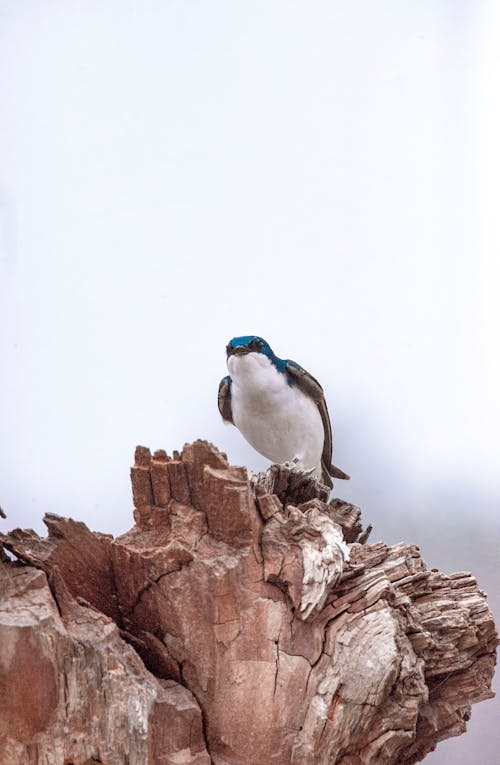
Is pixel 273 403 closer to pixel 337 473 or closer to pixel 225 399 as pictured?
pixel 225 399

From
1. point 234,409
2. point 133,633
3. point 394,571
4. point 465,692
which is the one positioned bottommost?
point 133,633

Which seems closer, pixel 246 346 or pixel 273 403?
pixel 246 346

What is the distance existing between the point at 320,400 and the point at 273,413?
21 centimetres

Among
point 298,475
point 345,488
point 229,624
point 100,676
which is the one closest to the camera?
point 100,676

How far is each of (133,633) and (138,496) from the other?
0.79ft

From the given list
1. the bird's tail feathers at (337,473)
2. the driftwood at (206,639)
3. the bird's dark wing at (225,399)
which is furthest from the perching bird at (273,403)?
the driftwood at (206,639)

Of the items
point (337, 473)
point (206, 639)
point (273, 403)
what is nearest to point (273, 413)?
point (273, 403)

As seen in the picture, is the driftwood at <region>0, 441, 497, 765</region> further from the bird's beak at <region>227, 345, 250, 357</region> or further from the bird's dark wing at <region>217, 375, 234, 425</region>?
the bird's dark wing at <region>217, 375, 234, 425</region>

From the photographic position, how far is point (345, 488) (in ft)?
10.1

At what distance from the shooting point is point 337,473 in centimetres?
298

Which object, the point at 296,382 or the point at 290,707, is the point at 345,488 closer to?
the point at 296,382

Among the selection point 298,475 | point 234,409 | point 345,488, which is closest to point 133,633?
point 298,475

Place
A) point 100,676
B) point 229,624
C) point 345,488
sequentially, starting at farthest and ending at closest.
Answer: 1. point 345,488
2. point 229,624
3. point 100,676

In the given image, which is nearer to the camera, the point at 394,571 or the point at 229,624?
the point at 229,624
